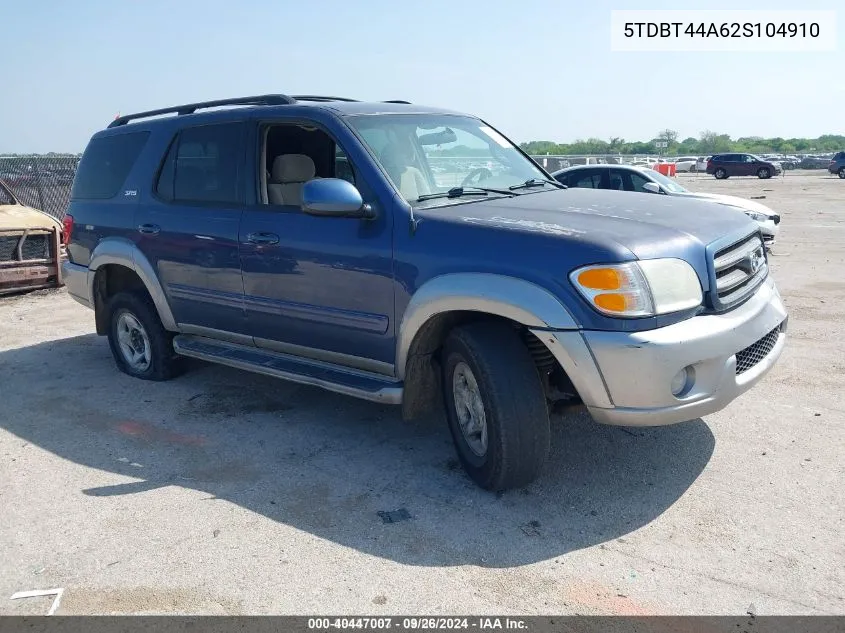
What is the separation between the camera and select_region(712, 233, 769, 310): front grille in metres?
3.87

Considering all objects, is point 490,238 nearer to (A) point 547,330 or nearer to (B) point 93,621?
(A) point 547,330

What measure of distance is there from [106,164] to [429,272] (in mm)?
3610

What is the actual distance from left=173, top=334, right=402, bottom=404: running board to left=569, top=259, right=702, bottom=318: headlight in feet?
4.18

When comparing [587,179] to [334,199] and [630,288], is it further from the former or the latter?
[630,288]

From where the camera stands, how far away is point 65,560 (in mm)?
3598

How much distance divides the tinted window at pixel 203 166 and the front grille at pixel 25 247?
5123 millimetres

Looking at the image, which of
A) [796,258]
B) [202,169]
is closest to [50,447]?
[202,169]

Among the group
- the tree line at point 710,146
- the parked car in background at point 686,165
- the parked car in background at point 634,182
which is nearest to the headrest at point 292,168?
the parked car in background at point 634,182

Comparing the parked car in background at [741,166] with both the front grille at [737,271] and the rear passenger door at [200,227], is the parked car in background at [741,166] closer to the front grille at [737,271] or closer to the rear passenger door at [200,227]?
the front grille at [737,271]

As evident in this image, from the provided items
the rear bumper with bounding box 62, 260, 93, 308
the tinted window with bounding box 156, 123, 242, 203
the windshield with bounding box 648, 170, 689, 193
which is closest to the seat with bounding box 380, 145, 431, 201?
the tinted window with bounding box 156, 123, 242, 203

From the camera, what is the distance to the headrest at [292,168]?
527 cm

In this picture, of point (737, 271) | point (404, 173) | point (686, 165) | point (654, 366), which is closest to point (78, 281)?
point (404, 173)

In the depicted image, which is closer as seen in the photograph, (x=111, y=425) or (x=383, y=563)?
(x=383, y=563)

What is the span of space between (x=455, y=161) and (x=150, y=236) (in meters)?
2.37
